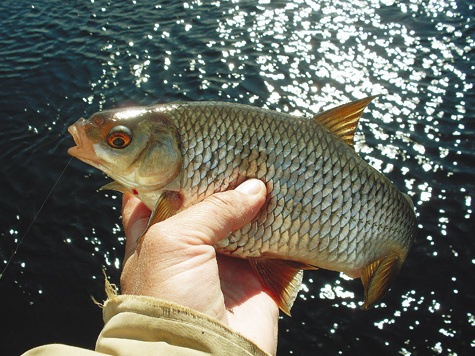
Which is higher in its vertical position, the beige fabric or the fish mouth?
the fish mouth

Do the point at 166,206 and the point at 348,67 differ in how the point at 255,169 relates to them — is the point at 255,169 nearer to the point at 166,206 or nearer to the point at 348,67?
the point at 166,206

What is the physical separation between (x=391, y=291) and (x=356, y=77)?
5106mm

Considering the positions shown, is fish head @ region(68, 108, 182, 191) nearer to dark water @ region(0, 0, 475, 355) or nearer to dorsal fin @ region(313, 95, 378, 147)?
dorsal fin @ region(313, 95, 378, 147)

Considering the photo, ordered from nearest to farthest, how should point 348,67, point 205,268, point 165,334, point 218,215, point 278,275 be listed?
point 165,334 < point 205,268 < point 218,215 < point 278,275 < point 348,67

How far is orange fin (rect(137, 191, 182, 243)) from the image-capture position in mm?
2895

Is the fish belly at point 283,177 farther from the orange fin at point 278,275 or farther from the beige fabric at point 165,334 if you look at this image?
the beige fabric at point 165,334

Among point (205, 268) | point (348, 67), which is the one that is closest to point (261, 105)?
point (348, 67)

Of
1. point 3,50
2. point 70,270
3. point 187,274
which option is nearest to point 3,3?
point 3,50

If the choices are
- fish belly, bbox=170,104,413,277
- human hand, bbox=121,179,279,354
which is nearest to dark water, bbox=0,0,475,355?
human hand, bbox=121,179,279,354

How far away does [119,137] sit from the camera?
9.81ft

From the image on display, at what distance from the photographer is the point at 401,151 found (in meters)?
6.95

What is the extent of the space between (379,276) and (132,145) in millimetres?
2352

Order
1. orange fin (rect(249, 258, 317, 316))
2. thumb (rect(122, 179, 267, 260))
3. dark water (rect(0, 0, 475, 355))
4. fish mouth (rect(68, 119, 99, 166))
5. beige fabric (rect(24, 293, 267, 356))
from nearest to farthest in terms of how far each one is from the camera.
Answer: beige fabric (rect(24, 293, 267, 356)) → thumb (rect(122, 179, 267, 260)) → fish mouth (rect(68, 119, 99, 166)) → orange fin (rect(249, 258, 317, 316)) → dark water (rect(0, 0, 475, 355))

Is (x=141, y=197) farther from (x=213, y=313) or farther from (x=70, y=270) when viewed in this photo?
(x=70, y=270)
